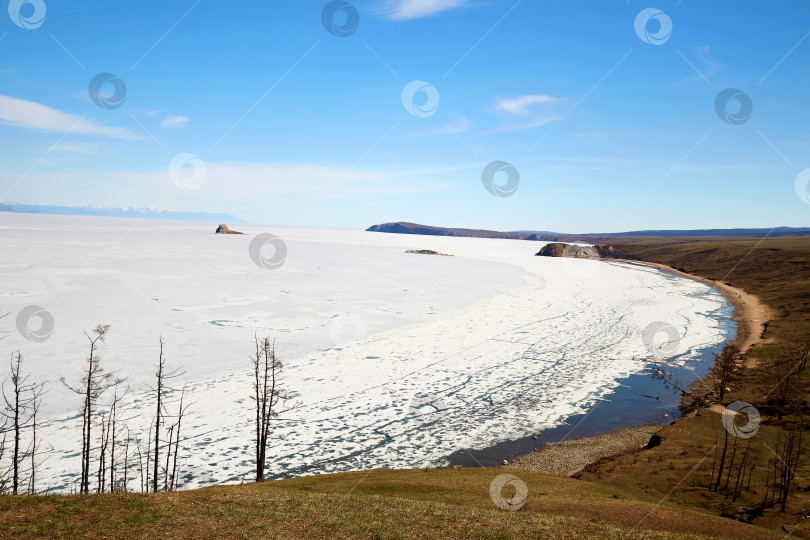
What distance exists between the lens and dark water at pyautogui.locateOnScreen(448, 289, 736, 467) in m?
29.6

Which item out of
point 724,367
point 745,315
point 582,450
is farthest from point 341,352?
point 745,315

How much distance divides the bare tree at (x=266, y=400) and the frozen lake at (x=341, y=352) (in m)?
1.02

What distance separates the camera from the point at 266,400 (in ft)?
104

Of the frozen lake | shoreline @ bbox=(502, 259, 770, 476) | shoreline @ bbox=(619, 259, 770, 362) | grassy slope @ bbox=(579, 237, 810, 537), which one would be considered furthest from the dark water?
shoreline @ bbox=(619, 259, 770, 362)

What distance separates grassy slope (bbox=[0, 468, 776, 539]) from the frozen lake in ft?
15.0

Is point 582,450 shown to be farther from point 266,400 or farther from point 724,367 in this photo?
point 266,400

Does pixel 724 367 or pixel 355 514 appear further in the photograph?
pixel 724 367

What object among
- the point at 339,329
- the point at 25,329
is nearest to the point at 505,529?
the point at 339,329

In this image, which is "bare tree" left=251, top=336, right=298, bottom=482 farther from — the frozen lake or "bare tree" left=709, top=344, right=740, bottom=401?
"bare tree" left=709, top=344, right=740, bottom=401

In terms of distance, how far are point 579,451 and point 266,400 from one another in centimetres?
2236

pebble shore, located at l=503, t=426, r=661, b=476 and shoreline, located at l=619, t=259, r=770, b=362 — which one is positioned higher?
shoreline, located at l=619, t=259, r=770, b=362

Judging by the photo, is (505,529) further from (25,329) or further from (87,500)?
(25,329)

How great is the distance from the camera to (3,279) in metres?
68.1

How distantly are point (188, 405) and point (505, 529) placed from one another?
23573 mm
